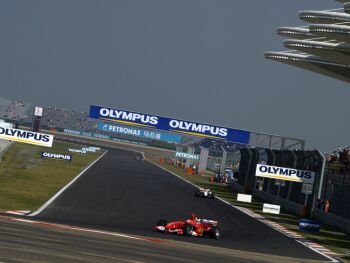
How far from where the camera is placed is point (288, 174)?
1972 inches

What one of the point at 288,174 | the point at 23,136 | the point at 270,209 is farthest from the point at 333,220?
the point at 23,136

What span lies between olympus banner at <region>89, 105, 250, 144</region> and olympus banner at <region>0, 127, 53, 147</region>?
13.6m

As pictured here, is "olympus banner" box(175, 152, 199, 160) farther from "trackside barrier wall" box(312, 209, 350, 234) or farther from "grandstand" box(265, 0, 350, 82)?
"trackside barrier wall" box(312, 209, 350, 234)

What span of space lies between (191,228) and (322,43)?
15180 millimetres

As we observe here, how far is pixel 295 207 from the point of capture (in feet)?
167

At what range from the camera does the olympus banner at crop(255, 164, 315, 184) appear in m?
48.8

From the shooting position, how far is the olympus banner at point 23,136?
1984 inches

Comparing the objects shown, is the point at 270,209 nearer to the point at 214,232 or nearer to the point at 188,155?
A: the point at 214,232

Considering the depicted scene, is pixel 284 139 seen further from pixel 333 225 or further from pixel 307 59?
pixel 333 225

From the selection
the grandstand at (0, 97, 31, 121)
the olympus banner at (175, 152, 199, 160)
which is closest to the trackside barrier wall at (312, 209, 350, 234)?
the olympus banner at (175, 152, 199, 160)

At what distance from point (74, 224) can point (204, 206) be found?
19568 mm

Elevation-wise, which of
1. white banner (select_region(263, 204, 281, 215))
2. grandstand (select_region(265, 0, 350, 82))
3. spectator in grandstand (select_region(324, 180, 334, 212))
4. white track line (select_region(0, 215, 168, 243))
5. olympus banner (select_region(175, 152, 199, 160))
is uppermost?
grandstand (select_region(265, 0, 350, 82))

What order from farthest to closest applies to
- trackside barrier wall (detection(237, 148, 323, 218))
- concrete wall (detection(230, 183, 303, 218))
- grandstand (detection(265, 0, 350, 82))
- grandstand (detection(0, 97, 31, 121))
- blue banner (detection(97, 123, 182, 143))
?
grandstand (detection(0, 97, 31, 121)) < blue banner (detection(97, 123, 182, 143)) < concrete wall (detection(230, 183, 303, 218)) < trackside barrier wall (detection(237, 148, 323, 218)) < grandstand (detection(265, 0, 350, 82))

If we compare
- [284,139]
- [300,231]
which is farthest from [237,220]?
[284,139]
